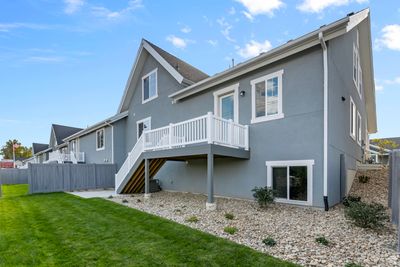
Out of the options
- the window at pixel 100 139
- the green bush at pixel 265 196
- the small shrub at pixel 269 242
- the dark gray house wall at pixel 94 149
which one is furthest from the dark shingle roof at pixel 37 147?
the small shrub at pixel 269 242

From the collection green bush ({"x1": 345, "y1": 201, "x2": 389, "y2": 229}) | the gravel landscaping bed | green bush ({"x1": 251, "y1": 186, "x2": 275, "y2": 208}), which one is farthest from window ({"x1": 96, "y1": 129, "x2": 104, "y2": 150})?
green bush ({"x1": 345, "y1": 201, "x2": 389, "y2": 229})

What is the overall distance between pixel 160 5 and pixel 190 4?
1677 mm

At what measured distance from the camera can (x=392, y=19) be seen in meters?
12.9

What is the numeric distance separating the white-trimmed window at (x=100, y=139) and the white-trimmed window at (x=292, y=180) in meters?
14.6

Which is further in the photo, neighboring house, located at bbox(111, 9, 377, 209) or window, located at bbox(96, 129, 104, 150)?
window, located at bbox(96, 129, 104, 150)

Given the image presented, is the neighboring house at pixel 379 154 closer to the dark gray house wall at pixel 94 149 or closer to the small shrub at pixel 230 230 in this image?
the small shrub at pixel 230 230

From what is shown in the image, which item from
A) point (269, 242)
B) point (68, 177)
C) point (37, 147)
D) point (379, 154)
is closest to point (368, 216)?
point (269, 242)

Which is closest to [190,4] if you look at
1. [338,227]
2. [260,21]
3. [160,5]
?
[160,5]

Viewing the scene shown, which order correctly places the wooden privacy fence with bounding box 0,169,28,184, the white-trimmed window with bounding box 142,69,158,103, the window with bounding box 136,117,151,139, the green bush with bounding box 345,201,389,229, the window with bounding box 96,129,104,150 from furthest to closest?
the wooden privacy fence with bounding box 0,169,28,184, the window with bounding box 96,129,104,150, the window with bounding box 136,117,151,139, the white-trimmed window with bounding box 142,69,158,103, the green bush with bounding box 345,201,389,229

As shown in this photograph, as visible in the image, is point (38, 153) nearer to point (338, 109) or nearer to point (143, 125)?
point (143, 125)

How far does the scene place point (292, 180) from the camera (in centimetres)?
839

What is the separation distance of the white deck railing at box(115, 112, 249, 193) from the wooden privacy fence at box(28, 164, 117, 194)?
7391 millimetres

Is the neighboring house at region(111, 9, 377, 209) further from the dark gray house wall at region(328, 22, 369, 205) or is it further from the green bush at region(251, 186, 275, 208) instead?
the green bush at region(251, 186, 275, 208)

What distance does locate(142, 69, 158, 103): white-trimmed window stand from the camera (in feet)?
50.8
